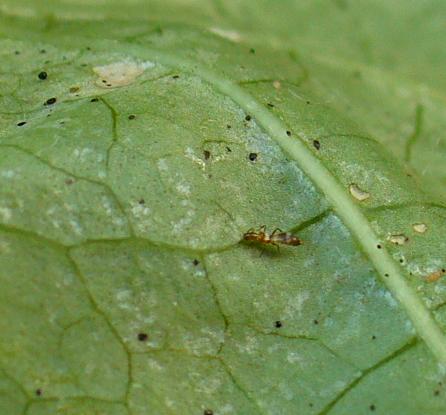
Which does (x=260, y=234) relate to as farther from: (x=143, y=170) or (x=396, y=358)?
(x=396, y=358)

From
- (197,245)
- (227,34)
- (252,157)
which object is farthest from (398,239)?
(227,34)

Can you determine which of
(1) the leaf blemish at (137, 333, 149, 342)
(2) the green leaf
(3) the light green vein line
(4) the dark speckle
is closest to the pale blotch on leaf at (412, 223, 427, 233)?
(2) the green leaf

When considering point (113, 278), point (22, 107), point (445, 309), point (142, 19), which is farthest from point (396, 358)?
point (142, 19)

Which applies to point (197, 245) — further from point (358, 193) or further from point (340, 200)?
point (358, 193)

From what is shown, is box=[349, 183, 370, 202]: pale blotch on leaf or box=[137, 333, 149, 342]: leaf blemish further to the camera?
box=[349, 183, 370, 202]: pale blotch on leaf

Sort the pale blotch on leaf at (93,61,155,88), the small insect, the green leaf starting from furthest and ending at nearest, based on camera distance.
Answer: the pale blotch on leaf at (93,61,155,88) < the small insect < the green leaf

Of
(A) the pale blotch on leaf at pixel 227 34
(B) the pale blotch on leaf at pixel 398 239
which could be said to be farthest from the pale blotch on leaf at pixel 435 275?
(A) the pale blotch on leaf at pixel 227 34

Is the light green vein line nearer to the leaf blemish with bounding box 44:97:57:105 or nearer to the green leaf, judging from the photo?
the green leaf
